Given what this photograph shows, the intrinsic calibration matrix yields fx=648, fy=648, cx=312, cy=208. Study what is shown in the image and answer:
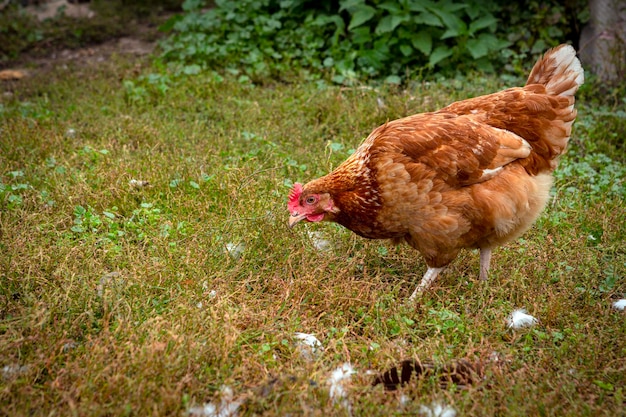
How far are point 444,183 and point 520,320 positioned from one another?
920 mm

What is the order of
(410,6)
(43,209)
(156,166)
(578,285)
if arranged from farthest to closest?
(410,6) < (156,166) < (43,209) < (578,285)

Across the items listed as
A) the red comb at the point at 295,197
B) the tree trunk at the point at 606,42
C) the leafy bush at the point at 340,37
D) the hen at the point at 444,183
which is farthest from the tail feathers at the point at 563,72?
the tree trunk at the point at 606,42

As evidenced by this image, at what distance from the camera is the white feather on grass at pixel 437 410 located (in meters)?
2.97

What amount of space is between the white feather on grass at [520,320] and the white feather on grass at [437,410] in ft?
3.12

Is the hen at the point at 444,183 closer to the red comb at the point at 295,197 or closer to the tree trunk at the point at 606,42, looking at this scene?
the red comb at the point at 295,197

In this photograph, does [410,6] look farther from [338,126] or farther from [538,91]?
[538,91]

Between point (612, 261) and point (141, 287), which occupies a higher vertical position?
point (141, 287)

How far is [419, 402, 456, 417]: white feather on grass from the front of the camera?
2.97 m

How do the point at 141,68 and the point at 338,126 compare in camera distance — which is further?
the point at 141,68

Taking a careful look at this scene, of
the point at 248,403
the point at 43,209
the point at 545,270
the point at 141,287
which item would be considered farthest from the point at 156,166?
the point at 545,270

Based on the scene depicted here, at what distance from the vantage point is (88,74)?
7438mm

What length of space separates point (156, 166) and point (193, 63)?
8.88ft

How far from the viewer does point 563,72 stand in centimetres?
428

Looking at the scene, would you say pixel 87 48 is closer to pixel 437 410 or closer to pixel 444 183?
pixel 444 183
